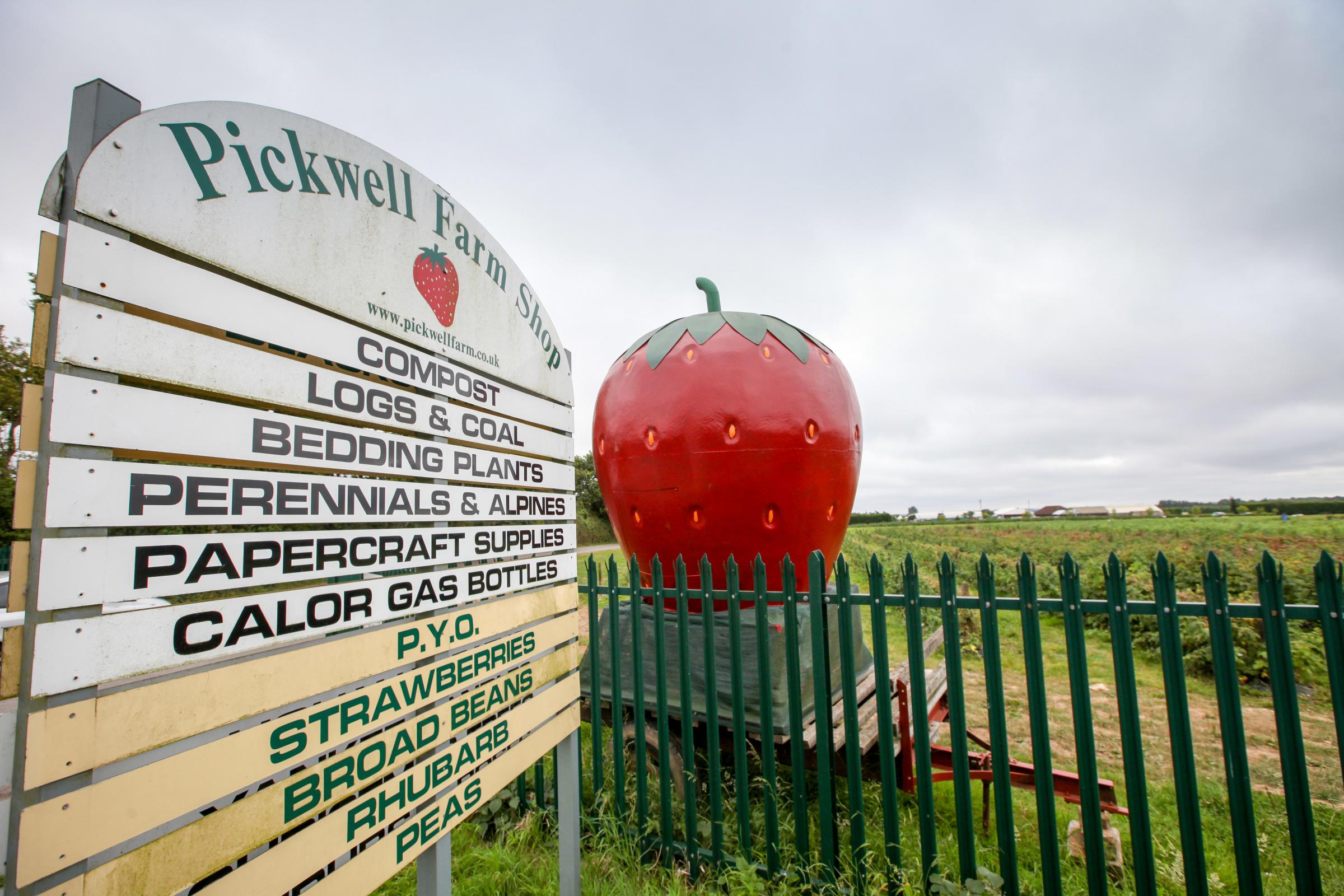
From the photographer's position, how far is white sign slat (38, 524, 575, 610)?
1287 mm

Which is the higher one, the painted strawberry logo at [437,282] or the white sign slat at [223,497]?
the painted strawberry logo at [437,282]

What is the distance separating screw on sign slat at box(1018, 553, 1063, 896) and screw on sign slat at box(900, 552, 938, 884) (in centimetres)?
39

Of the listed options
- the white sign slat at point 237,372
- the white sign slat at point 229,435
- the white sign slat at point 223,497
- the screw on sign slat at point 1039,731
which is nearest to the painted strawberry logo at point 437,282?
the white sign slat at point 237,372

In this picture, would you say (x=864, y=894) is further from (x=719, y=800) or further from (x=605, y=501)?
(x=605, y=501)

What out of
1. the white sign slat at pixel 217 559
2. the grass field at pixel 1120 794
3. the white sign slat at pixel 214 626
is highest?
the white sign slat at pixel 217 559

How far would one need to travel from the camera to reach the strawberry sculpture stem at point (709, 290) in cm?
427

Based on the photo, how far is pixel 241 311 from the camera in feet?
5.49

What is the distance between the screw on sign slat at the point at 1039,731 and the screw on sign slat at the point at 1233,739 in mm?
548

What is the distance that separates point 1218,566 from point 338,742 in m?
2.99

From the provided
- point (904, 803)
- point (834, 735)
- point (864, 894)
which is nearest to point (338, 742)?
point (864, 894)

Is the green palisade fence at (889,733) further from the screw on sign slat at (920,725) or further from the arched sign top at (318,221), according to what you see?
the arched sign top at (318,221)

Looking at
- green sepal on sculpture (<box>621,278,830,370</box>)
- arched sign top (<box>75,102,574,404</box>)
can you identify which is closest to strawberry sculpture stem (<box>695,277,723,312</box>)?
green sepal on sculpture (<box>621,278,830,370</box>)

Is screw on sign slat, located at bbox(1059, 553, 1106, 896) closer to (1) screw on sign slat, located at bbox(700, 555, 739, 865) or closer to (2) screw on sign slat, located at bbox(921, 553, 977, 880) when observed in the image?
(2) screw on sign slat, located at bbox(921, 553, 977, 880)

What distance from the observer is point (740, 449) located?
3576mm
